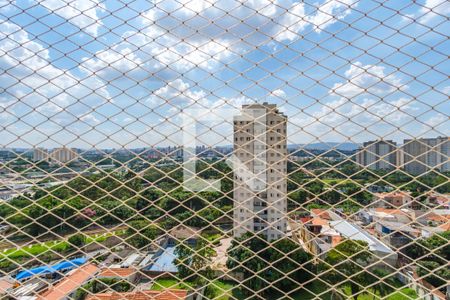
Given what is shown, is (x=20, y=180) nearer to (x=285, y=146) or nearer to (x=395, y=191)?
(x=285, y=146)

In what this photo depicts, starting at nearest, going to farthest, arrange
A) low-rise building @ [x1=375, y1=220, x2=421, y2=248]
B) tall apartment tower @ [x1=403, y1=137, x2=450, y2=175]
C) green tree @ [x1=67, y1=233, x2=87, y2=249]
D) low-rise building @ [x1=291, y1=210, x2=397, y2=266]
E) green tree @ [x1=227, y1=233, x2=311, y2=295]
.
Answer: tall apartment tower @ [x1=403, y1=137, x2=450, y2=175] → green tree @ [x1=227, y1=233, x2=311, y2=295] → low-rise building @ [x1=375, y1=220, x2=421, y2=248] → green tree @ [x1=67, y1=233, x2=87, y2=249] → low-rise building @ [x1=291, y1=210, x2=397, y2=266]

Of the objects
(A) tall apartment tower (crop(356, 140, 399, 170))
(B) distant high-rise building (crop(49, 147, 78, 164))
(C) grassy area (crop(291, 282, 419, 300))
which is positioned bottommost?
(C) grassy area (crop(291, 282, 419, 300))

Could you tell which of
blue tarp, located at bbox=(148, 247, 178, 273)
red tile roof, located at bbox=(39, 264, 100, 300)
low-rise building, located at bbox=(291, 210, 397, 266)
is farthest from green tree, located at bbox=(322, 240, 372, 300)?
red tile roof, located at bbox=(39, 264, 100, 300)

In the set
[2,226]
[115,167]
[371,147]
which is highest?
[371,147]

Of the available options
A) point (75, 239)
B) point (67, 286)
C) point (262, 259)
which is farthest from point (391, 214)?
point (75, 239)

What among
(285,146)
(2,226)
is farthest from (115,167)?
(285,146)

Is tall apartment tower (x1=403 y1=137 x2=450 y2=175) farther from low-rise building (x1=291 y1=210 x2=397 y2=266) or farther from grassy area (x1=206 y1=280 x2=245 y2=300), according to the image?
grassy area (x1=206 y1=280 x2=245 y2=300)
